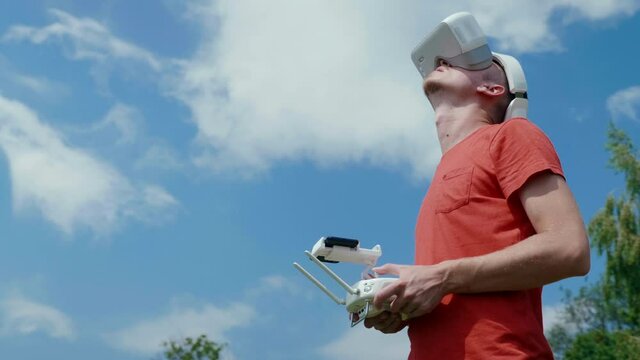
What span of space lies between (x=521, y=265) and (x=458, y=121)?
25.7 inches

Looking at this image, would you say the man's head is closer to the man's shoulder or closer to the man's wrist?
the man's shoulder

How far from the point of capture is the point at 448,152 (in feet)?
9.59

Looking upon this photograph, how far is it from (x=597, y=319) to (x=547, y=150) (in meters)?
36.3

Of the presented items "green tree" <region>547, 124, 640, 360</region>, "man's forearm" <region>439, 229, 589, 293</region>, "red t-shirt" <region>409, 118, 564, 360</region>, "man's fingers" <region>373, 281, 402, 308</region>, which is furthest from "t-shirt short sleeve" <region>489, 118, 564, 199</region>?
"green tree" <region>547, 124, 640, 360</region>

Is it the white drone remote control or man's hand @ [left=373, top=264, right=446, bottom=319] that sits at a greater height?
the white drone remote control

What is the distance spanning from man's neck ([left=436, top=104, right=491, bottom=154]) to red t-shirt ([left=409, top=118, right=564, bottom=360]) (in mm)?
126

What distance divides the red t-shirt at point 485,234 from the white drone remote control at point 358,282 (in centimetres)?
15

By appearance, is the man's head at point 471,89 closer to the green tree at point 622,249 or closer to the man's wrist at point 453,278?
the man's wrist at point 453,278

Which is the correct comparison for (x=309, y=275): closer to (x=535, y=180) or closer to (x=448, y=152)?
(x=448, y=152)

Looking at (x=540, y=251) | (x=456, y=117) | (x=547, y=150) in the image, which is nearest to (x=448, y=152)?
(x=456, y=117)

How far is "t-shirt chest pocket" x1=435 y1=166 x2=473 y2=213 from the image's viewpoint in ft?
8.76

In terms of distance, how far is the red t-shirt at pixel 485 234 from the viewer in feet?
8.11

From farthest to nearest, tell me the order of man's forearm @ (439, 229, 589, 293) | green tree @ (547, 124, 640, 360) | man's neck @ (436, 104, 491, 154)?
green tree @ (547, 124, 640, 360) < man's neck @ (436, 104, 491, 154) < man's forearm @ (439, 229, 589, 293)

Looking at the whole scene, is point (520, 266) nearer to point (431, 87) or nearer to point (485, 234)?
point (485, 234)
